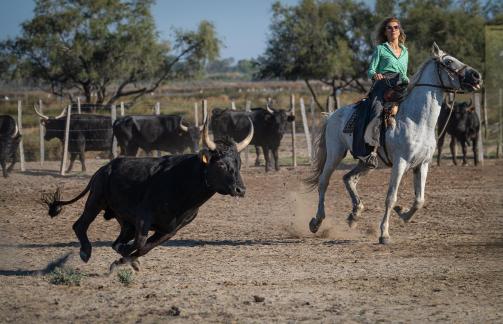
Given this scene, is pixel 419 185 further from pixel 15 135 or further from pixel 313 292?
pixel 15 135

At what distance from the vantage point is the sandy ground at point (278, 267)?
6.84 m

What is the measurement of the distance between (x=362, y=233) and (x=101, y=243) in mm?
3641

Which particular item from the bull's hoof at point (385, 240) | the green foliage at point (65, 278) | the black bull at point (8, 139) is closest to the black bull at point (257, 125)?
the black bull at point (8, 139)

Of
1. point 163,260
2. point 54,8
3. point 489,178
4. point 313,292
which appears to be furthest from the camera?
point 54,8

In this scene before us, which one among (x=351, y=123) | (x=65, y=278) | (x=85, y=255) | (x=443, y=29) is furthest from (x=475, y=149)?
(x=65, y=278)

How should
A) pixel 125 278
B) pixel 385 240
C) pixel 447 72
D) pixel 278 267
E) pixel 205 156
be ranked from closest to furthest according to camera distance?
1. pixel 125 278
2. pixel 205 156
3. pixel 278 267
4. pixel 385 240
5. pixel 447 72

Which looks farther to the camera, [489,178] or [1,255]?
[489,178]

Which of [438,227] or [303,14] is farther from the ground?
[303,14]

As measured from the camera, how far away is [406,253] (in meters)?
9.66

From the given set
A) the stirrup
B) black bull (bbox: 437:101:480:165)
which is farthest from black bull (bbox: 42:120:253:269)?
black bull (bbox: 437:101:480:165)

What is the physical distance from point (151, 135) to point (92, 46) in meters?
16.3

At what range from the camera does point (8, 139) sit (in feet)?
73.4

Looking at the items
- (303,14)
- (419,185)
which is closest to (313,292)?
(419,185)

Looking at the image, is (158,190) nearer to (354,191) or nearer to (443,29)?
(354,191)
